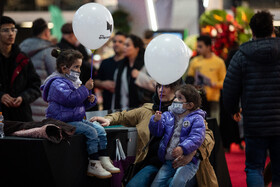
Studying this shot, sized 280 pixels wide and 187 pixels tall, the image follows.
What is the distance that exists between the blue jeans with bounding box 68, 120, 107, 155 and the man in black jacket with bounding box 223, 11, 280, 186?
128 cm

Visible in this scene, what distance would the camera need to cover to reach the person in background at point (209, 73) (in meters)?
8.15

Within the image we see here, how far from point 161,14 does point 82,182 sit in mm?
15263

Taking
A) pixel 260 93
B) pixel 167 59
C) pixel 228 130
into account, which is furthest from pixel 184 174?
pixel 228 130

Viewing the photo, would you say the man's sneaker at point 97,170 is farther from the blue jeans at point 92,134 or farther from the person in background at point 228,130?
the person in background at point 228,130

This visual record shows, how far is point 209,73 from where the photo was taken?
26.9 feet

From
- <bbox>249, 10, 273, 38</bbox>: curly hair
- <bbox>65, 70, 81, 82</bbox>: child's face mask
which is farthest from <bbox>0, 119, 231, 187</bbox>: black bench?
<bbox>249, 10, 273, 38</bbox>: curly hair

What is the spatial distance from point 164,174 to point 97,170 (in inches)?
20.5

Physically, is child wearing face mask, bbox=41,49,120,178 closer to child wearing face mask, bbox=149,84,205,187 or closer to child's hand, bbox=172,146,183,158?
child wearing face mask, bbox=149,84,205,187

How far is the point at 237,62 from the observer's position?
15.2ft

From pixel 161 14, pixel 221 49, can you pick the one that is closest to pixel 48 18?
pixel 161 14

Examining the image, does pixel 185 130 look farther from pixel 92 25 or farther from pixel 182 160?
pixel 92 25

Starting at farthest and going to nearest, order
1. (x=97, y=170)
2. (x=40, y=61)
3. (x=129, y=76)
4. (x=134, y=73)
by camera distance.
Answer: (x=129, y=76) → (x=134, y=73) → (x=40, y=61) → (x=97, y=170)

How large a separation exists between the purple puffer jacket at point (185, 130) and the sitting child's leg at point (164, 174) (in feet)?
0.19

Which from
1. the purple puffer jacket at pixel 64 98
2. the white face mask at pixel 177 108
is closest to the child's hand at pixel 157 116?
the white face mask at pixel 177 108
